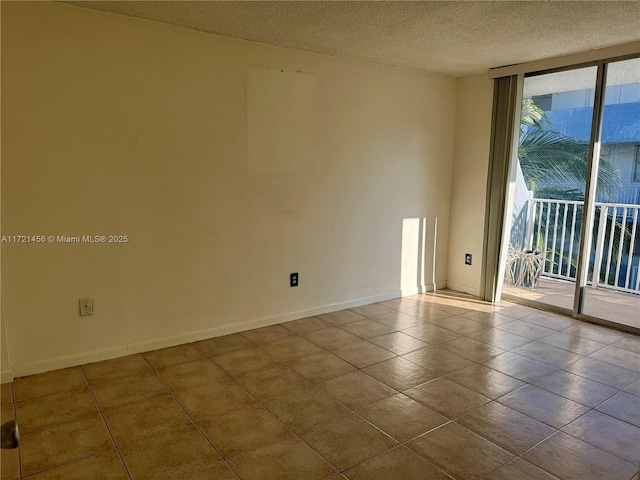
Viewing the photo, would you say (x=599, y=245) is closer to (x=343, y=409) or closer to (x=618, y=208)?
(x=618, y=208)

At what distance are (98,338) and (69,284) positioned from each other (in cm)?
41

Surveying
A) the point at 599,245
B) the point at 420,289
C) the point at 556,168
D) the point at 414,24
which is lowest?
the point at 420,289

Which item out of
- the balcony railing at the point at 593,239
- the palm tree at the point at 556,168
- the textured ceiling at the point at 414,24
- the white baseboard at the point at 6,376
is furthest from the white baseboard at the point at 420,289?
the white baseboard at the point at 6,376

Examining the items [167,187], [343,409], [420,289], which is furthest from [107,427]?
[420,289]

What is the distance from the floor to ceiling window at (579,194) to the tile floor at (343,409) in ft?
2.89

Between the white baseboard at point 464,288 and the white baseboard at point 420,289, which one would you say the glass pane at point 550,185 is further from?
the white baseboard at point 420,289

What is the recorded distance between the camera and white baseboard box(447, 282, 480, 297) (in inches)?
182

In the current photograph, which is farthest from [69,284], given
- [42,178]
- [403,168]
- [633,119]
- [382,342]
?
[633,119]

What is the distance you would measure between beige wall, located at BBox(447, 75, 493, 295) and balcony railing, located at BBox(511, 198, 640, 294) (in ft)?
2.16

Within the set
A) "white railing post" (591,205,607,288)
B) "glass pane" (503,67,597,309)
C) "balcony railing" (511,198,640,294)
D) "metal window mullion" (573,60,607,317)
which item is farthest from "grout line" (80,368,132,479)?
"white railing post" (591,205,607,288)

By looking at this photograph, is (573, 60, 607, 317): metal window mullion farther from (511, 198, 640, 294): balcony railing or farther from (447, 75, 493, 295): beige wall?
(447, 75, 493, 295): beige wall

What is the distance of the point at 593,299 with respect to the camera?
14.1 ft

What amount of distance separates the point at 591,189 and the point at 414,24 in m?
2.10

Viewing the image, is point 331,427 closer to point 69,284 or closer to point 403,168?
point 69,284
